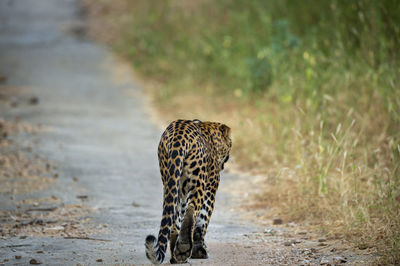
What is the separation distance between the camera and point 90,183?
27.0 ft

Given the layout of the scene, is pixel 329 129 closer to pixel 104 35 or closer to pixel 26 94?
pixel 26 94

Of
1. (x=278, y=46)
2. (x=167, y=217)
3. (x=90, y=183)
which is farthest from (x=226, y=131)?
(x=278, y=46)

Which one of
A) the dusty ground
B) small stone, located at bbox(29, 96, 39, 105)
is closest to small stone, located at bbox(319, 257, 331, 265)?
the dusty ground

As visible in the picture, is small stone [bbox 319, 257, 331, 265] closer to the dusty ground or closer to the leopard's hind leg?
the dusty ground

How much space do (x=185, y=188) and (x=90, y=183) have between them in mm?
3077

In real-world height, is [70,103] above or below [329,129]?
above

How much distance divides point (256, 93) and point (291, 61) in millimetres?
1420

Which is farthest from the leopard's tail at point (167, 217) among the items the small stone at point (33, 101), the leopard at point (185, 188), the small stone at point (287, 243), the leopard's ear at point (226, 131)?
the small stone at point (33, 101)

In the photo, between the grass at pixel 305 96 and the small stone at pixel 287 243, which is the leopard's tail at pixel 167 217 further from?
the grass at pixel 305 96

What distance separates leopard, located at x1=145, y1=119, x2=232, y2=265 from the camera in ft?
16.8

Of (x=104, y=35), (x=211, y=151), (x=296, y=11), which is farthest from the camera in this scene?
(x=104, y=35)

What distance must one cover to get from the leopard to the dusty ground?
20 cm

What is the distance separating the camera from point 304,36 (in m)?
12.2

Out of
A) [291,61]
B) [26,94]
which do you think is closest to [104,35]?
[26,94]
